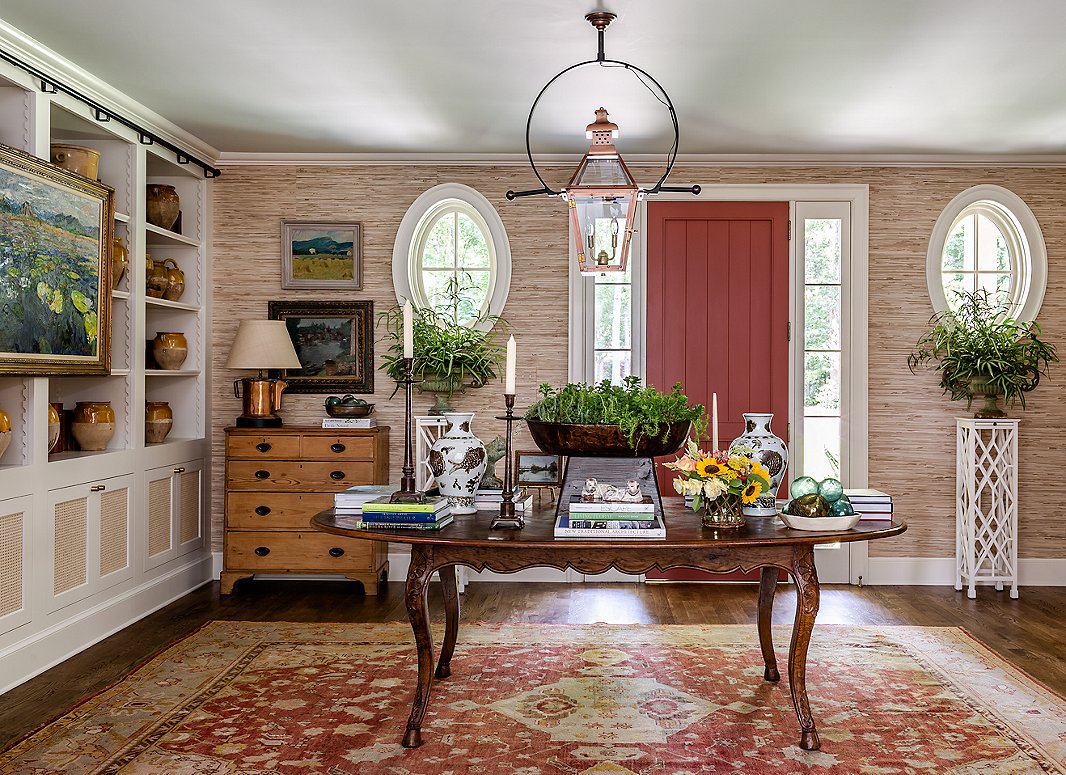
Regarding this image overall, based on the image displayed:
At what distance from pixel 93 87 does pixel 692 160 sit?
133 inches

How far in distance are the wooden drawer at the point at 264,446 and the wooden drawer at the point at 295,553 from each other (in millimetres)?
460

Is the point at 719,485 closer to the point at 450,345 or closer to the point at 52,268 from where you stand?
the point at 450,345

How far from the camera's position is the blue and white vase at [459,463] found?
3.09m

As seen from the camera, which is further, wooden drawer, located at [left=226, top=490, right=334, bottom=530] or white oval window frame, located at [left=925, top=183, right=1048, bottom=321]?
white oval window frame, located at [left=925, top=183, right=1048, bottom=321]

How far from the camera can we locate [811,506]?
2.84 metres

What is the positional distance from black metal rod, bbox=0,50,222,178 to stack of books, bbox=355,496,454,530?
243cm

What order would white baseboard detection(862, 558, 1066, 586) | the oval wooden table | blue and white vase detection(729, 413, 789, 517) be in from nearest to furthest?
the oval wooden table, blue and white vase detection(729, 413, 789, 517), white baseboard detection(862, 558, 1066, 586)

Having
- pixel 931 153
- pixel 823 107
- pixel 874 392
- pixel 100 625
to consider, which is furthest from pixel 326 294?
pixel 931 153

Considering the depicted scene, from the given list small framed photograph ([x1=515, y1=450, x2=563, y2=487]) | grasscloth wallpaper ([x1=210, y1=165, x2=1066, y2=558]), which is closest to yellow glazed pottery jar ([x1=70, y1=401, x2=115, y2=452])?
grasscloth wallpaper ([x1=210, y1=165, x2=1066, y2=558])

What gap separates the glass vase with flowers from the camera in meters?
2.88

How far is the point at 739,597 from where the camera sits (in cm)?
507

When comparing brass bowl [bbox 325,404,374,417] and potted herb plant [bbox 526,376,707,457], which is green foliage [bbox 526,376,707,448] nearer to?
potted herb plant [bbox 526,376,707,457]

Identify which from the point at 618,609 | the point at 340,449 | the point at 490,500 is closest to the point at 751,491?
the point at 490,500

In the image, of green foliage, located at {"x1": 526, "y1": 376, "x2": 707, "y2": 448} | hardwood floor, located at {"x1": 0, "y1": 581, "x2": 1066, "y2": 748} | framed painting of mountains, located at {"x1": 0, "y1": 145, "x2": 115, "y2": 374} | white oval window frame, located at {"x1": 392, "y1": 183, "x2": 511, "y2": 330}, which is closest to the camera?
green foliage, located at {"x1": 526, "y1": 376, "x2": 707, "y2": 448}
